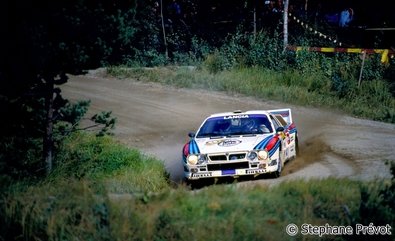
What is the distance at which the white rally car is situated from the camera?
1027 cm

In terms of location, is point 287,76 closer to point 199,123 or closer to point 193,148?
point 199,123

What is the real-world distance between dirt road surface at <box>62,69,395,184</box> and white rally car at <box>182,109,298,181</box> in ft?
1.38

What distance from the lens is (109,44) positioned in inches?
387

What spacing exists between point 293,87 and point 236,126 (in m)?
10.8

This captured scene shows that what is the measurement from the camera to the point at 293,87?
22.0m

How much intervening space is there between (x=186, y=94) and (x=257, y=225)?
16186 millimetres

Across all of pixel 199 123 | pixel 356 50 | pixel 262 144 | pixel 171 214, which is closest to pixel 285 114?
pixel 262 144

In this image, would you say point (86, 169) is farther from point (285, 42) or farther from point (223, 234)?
point (285, 42)

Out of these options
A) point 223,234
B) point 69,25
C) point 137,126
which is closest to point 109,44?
point 69,25

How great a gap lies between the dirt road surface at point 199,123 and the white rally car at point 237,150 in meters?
0.42

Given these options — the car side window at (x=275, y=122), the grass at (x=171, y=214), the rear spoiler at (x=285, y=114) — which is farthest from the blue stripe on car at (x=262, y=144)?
the rear spoiler at (x=285, y=114)

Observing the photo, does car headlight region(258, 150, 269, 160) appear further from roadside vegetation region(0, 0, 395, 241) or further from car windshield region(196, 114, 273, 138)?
roadside vegetation region(0, 0, 395, 241)

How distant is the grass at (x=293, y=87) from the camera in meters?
19.8

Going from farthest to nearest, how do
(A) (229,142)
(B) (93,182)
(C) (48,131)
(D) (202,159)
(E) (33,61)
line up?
1. (A) (229,142)
2. (D) (202,159)
3. (C) (48,131)
4. (E) (33,61)
5. (B) (93,182)
